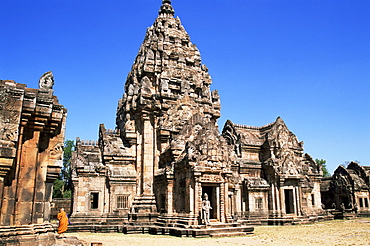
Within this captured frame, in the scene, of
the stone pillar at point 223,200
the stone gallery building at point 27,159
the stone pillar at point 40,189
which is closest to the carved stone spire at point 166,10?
the stone pillar at point 223,200

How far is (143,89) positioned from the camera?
1011 inches

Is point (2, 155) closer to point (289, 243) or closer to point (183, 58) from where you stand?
point (289, 243)

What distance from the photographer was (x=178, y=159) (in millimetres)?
22672

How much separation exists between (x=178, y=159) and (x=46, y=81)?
1251 centimetres

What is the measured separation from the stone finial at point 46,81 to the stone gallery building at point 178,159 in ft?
36.4

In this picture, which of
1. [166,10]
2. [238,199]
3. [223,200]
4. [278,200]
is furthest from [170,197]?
[166,10]

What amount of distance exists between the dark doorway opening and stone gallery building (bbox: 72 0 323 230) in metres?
0.08

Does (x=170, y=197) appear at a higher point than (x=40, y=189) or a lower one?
lower

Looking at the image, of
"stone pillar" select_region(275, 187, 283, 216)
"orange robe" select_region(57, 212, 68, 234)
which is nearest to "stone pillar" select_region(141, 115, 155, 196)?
"orange robe" select_region(57, 212, 68, 234)

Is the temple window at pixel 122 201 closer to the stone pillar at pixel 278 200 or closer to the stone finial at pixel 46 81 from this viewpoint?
the stone pillar at pixel 278 200

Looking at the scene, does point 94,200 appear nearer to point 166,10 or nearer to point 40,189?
point 40,189

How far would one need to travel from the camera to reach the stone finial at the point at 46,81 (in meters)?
11.4

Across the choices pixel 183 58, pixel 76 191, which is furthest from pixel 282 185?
pixel 76 191

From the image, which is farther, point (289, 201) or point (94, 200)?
point (289, 201)
